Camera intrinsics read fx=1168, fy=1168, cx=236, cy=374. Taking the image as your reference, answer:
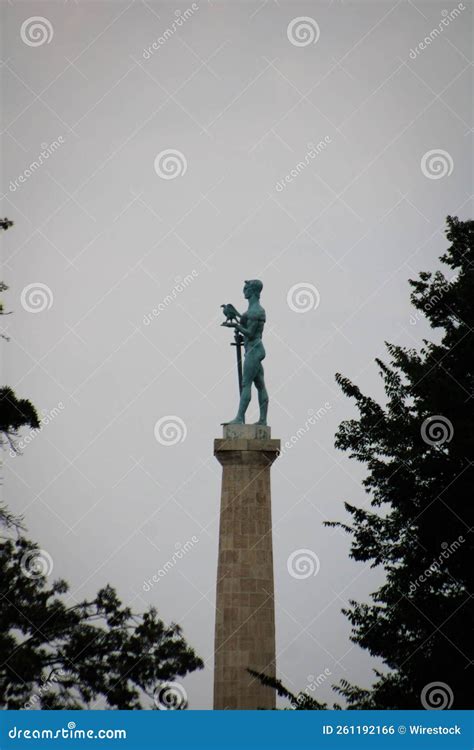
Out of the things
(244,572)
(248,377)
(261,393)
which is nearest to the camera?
(244,572)

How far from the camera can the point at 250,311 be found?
29141 mm

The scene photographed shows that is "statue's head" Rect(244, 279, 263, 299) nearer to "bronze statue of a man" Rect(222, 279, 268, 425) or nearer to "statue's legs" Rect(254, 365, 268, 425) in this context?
"bronze statue of a man" Rect(222, 279, 268, 425)

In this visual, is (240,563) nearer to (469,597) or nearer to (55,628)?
(55,628)

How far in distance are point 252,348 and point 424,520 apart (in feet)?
33.1

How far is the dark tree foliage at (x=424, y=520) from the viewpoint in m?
18.9

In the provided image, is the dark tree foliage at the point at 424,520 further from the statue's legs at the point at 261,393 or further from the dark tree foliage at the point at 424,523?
the statue's legs at the point at 261,393

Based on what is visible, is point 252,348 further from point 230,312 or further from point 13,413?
point 13,413

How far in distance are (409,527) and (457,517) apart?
3.94ft

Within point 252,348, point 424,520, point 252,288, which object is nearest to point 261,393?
point 252,348

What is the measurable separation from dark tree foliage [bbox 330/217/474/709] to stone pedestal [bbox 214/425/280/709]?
6056mm

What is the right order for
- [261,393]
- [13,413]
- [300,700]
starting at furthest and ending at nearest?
[261,393] < [13,413] < [300,700]

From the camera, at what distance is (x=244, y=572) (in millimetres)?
27172

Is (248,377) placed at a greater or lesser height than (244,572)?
greater

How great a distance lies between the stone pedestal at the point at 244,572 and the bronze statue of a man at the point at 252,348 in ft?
3.07
